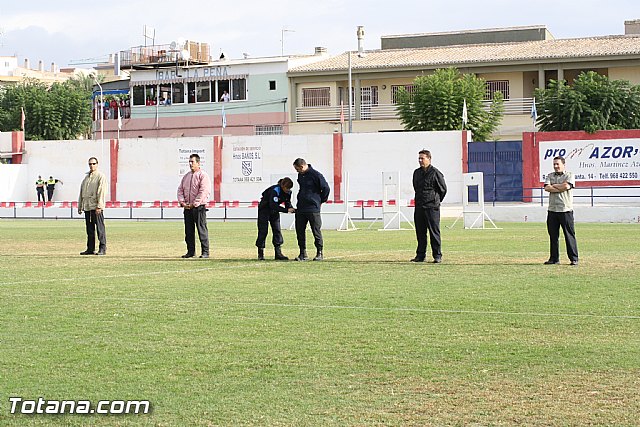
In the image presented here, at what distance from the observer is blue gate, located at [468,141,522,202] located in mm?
49562

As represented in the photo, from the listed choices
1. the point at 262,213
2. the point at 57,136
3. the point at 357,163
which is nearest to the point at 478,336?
the point at 262,213

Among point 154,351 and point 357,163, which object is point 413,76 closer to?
point 357,163

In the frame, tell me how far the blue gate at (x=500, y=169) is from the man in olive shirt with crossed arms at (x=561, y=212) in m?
29.4

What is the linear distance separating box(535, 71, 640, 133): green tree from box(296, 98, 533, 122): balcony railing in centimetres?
693

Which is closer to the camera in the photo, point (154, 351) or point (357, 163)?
point (154, 351)

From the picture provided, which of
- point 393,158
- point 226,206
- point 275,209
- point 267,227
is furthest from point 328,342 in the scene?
point 393,158

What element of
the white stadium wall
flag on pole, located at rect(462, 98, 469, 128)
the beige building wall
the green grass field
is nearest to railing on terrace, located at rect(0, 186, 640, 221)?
the white stadium wall

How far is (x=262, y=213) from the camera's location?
21.6 meters

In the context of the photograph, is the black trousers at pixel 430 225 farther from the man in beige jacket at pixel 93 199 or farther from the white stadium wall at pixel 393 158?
the white stadium wall at pixel 393 158

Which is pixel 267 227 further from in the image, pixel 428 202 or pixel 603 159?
pixel 603 159

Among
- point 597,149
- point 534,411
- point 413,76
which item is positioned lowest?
point 534,411

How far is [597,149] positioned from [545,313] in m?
37.3

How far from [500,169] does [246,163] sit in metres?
13.4

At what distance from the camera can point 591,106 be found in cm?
5925
